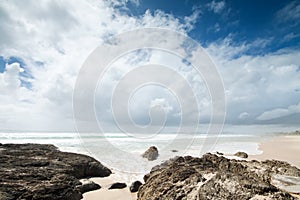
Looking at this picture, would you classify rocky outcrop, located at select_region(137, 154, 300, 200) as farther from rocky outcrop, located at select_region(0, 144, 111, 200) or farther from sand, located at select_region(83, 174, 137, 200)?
rocky outcrop, located at select_region(0, 144, 111, 200)

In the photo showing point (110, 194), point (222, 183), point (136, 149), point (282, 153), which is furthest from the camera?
point (136, 149)

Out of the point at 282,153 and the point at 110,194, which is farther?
the point at 282,153

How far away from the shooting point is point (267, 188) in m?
3.60

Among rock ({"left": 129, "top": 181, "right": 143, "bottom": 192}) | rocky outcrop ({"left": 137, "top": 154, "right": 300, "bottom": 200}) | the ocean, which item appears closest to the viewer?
rocky outcrop ({"left": 137, "top": 154, "right": 300, "bottom": 200})

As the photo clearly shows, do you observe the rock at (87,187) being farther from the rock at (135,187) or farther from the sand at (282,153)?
the sand at (282,153)

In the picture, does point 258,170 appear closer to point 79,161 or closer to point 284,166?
point 284,166

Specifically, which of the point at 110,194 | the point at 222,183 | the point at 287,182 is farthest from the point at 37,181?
the point at 287,182

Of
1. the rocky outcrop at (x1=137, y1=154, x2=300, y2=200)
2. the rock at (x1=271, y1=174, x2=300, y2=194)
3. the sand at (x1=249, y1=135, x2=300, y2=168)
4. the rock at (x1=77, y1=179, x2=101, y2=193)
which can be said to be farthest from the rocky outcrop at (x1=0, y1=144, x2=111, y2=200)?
the sand at (x1=249, y1=135, x2=300, y2=168)

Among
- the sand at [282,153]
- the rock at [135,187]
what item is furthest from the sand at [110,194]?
the sand at [282,153]

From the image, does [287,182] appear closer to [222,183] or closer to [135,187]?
[222,183]

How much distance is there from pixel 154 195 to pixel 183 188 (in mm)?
740

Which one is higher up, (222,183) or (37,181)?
(222,183)

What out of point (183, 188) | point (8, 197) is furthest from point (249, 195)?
point (8, 197)

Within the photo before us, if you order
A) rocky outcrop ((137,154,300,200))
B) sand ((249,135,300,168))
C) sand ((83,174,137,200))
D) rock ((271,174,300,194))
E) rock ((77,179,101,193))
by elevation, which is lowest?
sand ((83,174,137,200))
